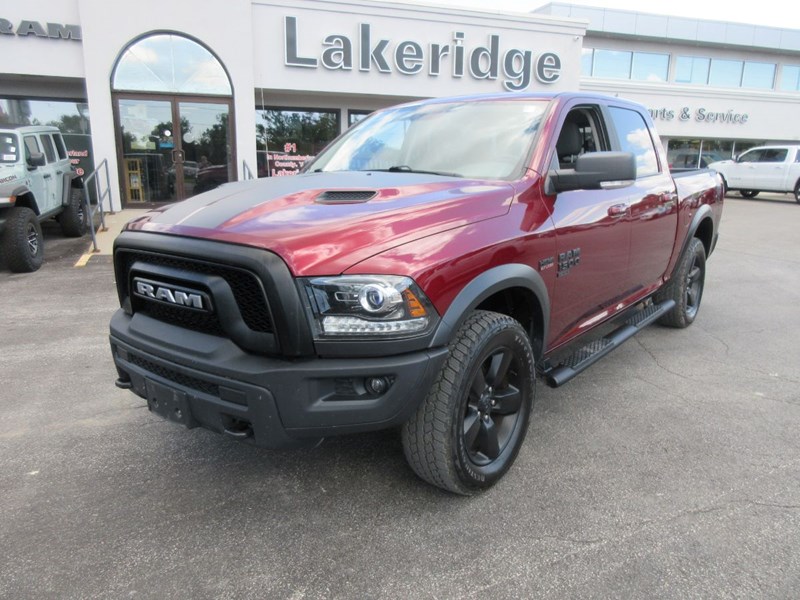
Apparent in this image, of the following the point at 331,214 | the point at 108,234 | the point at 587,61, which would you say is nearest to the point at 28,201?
the point at 108,234

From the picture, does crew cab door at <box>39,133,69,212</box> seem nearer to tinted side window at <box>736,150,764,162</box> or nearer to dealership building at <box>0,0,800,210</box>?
dealership building at <box>0,0,800,210</box>

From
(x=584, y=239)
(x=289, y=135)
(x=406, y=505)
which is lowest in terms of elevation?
(x=406, y=505)

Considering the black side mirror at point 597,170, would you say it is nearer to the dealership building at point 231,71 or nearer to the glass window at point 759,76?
the dealership building at point 231,71

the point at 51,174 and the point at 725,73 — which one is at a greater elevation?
the point at 725,73

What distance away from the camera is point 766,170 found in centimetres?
1980

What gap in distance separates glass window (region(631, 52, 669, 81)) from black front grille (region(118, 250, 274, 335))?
25.1 metres

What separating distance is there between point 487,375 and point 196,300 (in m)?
1.32

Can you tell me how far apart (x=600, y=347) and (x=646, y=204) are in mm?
1100

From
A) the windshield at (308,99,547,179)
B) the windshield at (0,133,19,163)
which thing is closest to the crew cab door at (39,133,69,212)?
the windshield at (0,133,19,163)

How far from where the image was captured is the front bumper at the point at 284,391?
82.7 inches

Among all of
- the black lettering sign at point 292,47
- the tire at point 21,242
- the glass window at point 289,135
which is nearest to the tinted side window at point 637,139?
the tire at point 21,242

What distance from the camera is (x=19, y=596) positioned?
2.08 meters

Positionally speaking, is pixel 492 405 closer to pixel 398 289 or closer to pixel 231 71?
pixel 398 289

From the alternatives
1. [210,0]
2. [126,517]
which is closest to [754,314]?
[126,517]
